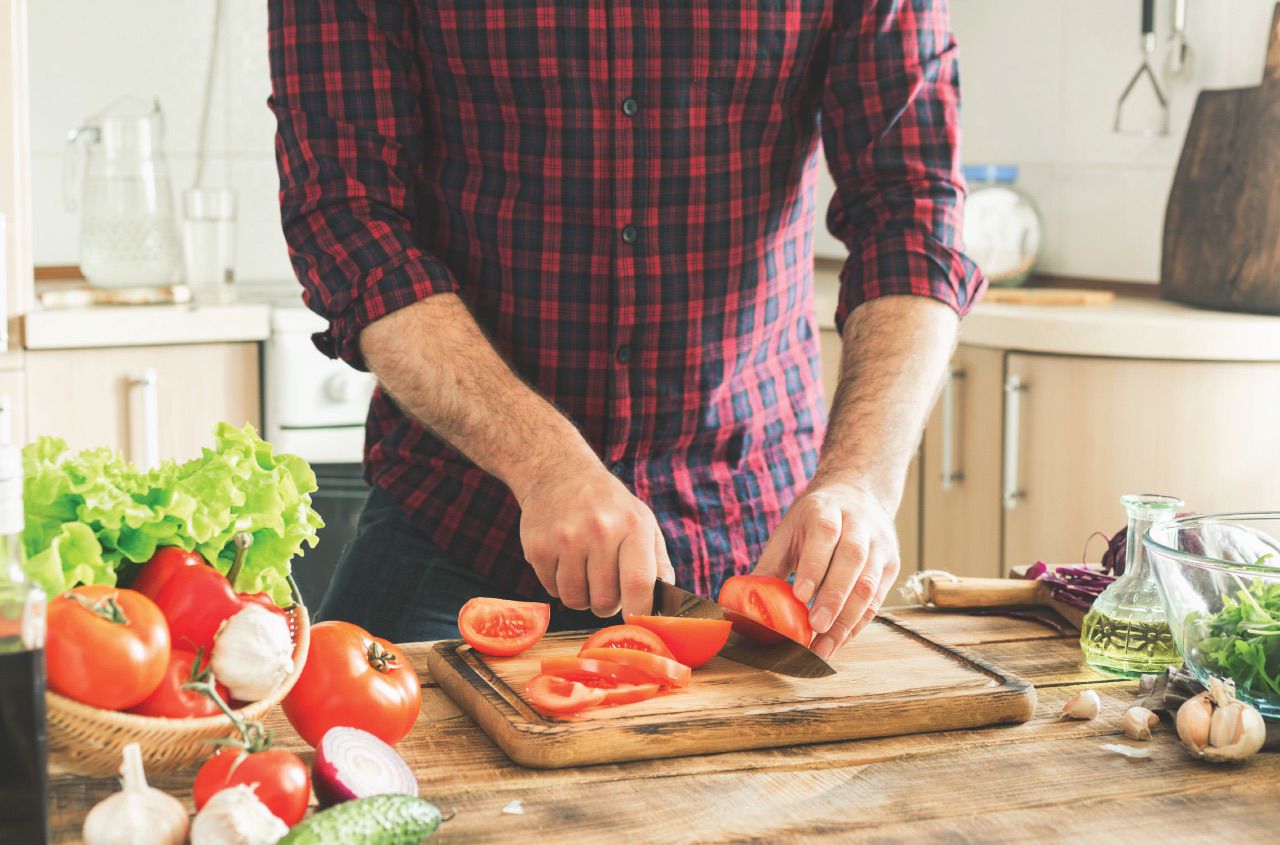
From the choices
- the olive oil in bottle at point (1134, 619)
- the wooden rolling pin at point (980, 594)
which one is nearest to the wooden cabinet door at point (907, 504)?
the wooden rolling pin at point (980, 594)

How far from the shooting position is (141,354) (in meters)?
2.44

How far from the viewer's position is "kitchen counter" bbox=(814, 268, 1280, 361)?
2.22m

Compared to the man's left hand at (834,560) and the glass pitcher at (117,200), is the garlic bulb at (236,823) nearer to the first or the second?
the man's left hand at (834,560)

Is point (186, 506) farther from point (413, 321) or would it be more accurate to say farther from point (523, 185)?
point (523, 185)

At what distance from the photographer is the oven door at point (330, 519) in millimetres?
2611

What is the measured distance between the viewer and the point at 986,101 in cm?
312

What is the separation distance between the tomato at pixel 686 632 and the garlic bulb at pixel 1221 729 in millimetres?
328

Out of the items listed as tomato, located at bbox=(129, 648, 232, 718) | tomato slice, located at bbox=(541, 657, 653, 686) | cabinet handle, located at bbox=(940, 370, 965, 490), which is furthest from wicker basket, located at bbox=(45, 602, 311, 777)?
cabinet handle, located at bbox=(940, 370, 965, 490)

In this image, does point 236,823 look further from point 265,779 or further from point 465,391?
point 465,391

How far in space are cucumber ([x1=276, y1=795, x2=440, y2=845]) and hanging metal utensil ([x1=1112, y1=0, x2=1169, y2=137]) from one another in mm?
2291

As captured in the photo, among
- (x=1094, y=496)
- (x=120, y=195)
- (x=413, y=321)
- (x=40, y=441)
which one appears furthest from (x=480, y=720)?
(x=120, y=195)

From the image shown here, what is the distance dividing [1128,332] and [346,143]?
53.1 inches

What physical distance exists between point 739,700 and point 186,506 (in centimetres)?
40

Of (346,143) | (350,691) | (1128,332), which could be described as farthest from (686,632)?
(1128,332)
